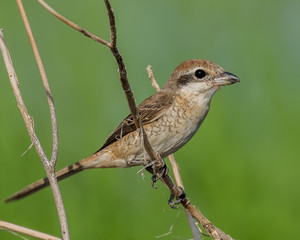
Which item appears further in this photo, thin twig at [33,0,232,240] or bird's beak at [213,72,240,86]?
bird's beak at [213,72,240,86]

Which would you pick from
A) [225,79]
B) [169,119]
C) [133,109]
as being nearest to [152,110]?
[169,119]

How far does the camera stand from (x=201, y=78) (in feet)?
10.3

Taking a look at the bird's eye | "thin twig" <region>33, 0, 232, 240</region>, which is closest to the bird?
the bird's eye

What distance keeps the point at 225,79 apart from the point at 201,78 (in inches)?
5.6

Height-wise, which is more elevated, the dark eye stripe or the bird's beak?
the dark eye stripe

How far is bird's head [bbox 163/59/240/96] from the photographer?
311cm

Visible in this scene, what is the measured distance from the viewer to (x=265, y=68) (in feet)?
Answer: 13.6

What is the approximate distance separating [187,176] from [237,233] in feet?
1.61

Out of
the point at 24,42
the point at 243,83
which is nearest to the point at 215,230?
the point at 243,83

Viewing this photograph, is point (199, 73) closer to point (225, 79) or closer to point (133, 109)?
point (225, 79)

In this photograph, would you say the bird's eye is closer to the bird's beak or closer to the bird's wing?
the bird's beak

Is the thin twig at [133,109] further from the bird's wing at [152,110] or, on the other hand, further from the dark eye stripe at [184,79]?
the dark eye stripe at [184,79]

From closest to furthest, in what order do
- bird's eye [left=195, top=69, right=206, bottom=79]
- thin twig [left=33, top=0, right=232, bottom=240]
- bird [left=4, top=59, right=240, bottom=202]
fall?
thin twig [left=33, top=0, right=232, bottom=240]
bird [left=4, top=59, right=240, bottom=202]
bird's eye [left=195, top=69, right=206, bottom=79]

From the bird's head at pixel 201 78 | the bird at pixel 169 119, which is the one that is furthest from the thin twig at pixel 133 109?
the bird's head at pixel 201 78
